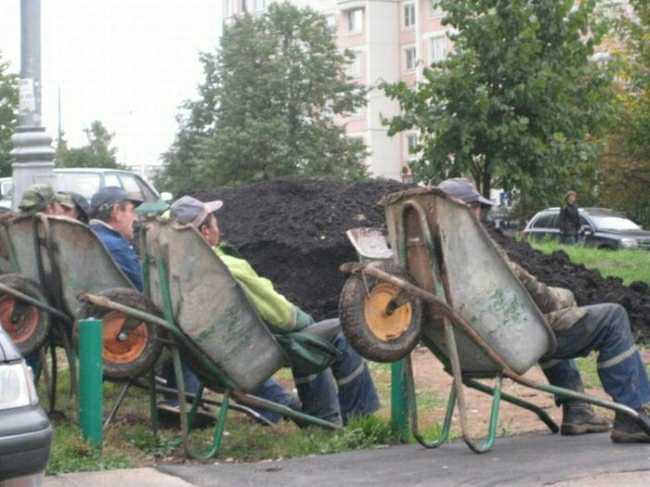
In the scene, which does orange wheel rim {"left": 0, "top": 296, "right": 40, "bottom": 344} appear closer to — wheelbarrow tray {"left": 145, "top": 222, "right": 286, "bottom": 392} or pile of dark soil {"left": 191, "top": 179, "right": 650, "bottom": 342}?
wheelbarrow tray {"left": 145, "top": 222, "right": 286, "bottom": 392}

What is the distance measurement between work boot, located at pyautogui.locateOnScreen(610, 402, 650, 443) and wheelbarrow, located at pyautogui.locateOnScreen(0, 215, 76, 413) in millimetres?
3201

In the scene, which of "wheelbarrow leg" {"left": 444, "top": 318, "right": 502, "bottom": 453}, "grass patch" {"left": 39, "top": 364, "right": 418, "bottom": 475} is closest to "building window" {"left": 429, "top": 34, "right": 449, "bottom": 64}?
"grass patch" {"left": 39, "top": 364, "right": 418, "bottom": 475}

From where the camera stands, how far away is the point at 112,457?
24.0 feet

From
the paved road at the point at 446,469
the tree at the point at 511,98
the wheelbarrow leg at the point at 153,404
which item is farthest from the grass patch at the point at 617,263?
the wheelbarrow leg at the point at 153,404

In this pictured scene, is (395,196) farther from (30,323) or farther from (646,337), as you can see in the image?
(646,337)

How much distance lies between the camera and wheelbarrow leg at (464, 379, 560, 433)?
746 cm

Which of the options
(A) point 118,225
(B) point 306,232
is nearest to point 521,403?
(A) point 118,225

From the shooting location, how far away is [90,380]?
7.34 m

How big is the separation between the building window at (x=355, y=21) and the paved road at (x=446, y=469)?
270 feet

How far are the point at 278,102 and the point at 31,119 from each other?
45.6 m

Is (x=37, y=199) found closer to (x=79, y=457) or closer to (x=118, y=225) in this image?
(x=118, y=225)

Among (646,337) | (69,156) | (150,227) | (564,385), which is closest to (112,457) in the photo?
(150,227)

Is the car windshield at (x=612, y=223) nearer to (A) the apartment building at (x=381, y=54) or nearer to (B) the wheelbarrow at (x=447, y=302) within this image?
(B) the wheelbarrow at (x=447, y=302)

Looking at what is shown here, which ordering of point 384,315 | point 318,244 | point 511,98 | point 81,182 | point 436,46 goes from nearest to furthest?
point 384,315
point 318,244
point 81,182
point 511,98
point 436,46
